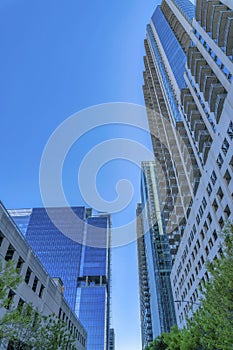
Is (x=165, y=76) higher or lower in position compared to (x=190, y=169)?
higher

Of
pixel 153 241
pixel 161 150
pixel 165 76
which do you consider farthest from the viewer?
pixel 153 241

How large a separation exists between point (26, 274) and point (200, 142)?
93.0ft

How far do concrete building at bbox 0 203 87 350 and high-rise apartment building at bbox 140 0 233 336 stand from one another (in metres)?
14.7

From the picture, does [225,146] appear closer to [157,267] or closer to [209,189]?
[209,189]

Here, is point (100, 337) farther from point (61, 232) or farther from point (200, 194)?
point (200, 194)

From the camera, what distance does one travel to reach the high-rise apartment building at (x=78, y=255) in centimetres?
12000

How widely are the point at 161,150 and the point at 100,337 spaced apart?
89.9 metres

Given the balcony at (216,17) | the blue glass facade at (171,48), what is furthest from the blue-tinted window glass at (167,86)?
the balcony at (216,17)

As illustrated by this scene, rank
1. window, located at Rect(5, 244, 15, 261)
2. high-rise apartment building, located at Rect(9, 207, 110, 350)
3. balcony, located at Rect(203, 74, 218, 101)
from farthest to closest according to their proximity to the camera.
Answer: high-rise apartment building, located at Rect(9, 207, 110, 350) < balcony, located at Rect(203, 74, 218, 101) < window, located at Rect(5, 244, 15, 261)

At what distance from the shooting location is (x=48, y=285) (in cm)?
3073

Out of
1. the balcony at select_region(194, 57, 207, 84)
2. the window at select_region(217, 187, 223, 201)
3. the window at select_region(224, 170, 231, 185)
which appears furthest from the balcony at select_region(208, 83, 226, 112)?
the window at select_region(217, 187, 223, 201)

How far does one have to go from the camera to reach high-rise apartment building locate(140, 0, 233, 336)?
29.3 meters

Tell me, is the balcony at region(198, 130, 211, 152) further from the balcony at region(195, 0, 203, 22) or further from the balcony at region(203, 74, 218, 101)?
the balcony at region(195, 0, 203, 22)

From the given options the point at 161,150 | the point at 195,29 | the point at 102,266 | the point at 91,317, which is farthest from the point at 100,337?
the point at 195,29
